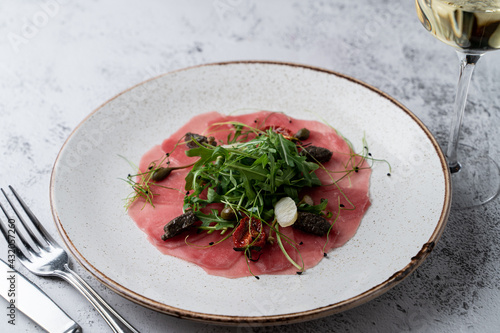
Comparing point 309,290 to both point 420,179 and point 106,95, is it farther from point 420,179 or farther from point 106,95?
point 106,95

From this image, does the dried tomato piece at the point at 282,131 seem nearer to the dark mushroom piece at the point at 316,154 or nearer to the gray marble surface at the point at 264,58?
the dark mushroom piece at the point at 316,154

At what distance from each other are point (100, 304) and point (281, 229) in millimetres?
863

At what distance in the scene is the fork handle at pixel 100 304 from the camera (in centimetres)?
209

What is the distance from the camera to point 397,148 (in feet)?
9.20

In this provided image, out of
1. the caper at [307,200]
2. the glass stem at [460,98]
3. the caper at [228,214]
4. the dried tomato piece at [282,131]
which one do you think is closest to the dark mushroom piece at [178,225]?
the caper at [228,214]

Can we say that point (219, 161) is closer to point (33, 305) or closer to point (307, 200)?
point (307, 200)

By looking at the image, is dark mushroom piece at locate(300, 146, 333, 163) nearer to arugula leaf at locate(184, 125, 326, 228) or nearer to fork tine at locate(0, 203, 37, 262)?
arugula leaf at locate(184, 125, 326, 228)

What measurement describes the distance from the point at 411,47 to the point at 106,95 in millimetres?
2365

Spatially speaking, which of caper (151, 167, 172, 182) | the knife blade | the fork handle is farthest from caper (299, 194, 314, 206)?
the knife blade

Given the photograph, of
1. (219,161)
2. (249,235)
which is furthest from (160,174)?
(249,235)

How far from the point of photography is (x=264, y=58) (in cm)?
395

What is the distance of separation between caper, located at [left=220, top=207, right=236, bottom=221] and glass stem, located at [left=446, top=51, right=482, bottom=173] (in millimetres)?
1341

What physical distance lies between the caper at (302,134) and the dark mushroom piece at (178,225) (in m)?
0.86

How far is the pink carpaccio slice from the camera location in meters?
2.27
